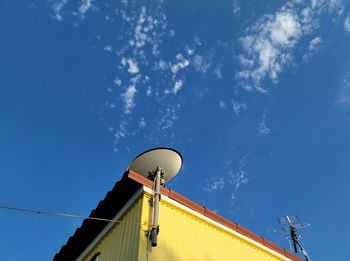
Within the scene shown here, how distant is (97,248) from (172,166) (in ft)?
8.84

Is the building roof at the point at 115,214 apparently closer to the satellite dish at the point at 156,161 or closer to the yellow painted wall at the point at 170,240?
the yellow painted wall at the point at 170,240

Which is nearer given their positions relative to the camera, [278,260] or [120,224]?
[120,224]

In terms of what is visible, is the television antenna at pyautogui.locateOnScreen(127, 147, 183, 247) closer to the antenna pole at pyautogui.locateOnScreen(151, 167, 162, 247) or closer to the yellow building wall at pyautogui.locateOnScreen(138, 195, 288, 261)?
the antenna pole at pyautogui.locateOnScreen(151, 167, 162, 247)

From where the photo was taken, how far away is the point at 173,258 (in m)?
6.89

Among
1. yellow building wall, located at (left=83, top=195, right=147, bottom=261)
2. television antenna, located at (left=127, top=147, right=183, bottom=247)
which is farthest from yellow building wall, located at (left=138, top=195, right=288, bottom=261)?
television antenna, located at (left=127, top=147, right=183, bottom=247)

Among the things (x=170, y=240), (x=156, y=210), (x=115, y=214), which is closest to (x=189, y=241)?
(x=170, y=240)

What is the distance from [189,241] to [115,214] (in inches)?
73.2

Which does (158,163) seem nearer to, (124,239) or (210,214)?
(210,214)

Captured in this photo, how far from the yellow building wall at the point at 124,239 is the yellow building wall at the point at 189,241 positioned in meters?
0.17

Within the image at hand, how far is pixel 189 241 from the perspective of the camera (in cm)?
749

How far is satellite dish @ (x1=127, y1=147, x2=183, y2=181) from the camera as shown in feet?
26.9

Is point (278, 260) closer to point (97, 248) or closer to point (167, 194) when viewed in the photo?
point (167, 194)

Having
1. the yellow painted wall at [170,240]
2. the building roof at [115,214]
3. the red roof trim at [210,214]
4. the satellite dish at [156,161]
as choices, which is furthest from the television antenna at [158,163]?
the yellow painted wall at [170,240]

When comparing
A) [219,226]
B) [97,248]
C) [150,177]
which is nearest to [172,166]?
[150,177]
